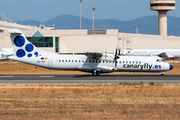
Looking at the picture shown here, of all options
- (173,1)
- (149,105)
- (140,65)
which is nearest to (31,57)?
(140,65)

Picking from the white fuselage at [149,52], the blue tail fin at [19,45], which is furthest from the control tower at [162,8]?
the blue tail fin at [19,45]

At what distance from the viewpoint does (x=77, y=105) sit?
18.7 metres

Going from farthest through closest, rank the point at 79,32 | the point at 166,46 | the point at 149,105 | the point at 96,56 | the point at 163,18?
the point at 163,18 < the point at 166,46 < the point at 79,32 < the point at 96,56 < the point at 149,105

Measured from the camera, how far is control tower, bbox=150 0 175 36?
409 ft

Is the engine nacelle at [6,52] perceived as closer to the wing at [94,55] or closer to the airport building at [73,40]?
the airport building at [73,40]

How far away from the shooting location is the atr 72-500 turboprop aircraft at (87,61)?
124 feet

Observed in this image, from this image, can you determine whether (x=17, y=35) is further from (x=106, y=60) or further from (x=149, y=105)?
(x=149, y=105)

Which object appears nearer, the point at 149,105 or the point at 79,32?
the point at 149,105

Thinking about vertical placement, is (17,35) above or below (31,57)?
above

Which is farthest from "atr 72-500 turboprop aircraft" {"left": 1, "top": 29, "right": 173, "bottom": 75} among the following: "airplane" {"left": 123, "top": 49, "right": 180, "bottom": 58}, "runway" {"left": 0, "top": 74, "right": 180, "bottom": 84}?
"airplane" {"left": 123, "top": 49, "right": 180, "bottom": 58}

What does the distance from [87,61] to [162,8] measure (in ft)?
317

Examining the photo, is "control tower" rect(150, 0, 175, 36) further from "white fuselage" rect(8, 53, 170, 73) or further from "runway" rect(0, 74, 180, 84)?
"runway" rect(0, 74, 180, 84)

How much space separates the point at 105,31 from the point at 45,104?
73.8 meters

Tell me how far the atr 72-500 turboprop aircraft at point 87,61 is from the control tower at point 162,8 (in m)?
89.9
